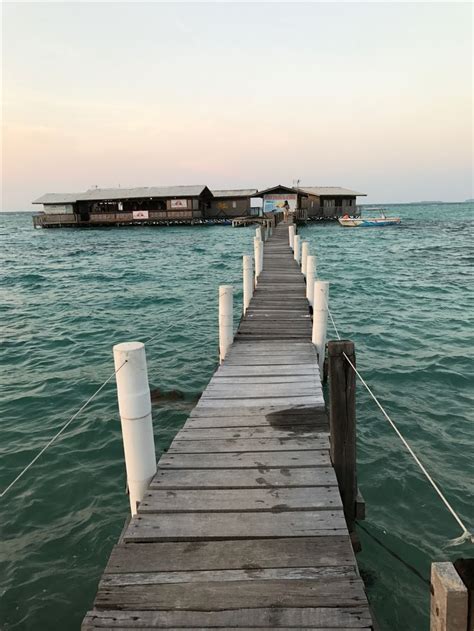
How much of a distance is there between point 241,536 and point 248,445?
1355 mm

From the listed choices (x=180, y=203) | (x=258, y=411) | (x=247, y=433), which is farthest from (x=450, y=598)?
(x=180, y=203)

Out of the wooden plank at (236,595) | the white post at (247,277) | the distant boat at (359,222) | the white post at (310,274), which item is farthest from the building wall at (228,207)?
the wooden plank at (236,595)

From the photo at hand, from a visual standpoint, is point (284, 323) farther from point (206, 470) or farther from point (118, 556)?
point (118, 556)

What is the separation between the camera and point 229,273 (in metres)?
24.8

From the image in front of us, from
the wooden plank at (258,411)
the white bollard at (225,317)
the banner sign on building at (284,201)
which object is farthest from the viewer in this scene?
the banner sign on building at (284,201)

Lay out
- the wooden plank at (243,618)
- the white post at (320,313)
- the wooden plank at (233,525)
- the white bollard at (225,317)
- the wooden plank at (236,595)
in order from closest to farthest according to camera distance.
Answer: the wooden plank at (243,618) < the wooden plank at (236,595) < the wooden plank at (233,525) < the white bollard at (225,317) < the white post at (320,313)

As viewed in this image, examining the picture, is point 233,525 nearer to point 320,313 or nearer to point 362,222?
point 320,313

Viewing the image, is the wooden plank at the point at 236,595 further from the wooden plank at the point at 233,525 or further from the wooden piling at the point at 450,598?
Result: the wooden piling at the point at 450,598

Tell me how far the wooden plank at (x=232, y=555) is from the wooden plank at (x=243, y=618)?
1.07 ft

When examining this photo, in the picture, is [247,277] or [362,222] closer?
[247,277]

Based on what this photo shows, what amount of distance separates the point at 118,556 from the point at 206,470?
122 cm

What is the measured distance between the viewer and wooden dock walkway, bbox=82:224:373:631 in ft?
8.08

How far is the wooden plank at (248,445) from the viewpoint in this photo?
432 centimetres

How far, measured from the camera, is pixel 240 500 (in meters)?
3.51
